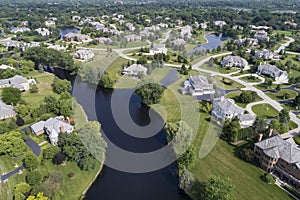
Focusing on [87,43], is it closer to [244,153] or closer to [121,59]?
[121,59]

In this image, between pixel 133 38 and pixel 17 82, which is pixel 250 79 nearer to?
pixel 133 38

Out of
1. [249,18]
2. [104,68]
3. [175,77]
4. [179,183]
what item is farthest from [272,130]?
[249,18]

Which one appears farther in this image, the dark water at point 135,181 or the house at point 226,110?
the house at point 226,110

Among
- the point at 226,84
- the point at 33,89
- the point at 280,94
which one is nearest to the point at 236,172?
the point at 280,94

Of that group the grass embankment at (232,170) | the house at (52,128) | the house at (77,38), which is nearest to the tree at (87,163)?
the house at (52,128)

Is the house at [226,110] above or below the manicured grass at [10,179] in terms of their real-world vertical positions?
above

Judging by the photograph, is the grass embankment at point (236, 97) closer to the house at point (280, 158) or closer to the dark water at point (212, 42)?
the house at point (280, 158)

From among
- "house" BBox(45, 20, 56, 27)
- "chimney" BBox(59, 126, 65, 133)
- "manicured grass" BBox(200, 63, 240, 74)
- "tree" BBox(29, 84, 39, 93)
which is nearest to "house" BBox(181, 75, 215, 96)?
"manicured grass" BBox(200, 63, 240, 74)
